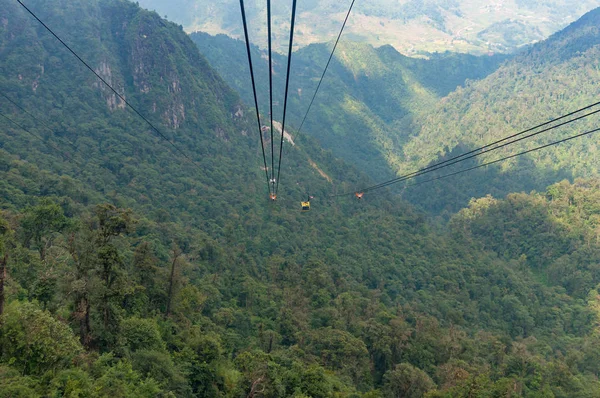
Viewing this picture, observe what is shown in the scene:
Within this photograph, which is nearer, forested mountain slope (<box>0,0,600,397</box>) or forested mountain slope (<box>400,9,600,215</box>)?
forested mountain slope (<box>0,0,600,397</box>)

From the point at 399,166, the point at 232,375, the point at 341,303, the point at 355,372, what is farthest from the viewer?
Answer: the point at 399,166

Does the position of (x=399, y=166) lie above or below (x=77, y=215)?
above

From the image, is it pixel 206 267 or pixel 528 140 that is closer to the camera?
pixel 206 267

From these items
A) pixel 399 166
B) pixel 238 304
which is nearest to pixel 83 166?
pixel 238 304

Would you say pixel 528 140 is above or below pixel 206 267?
above

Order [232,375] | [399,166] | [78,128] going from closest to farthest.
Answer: [232,375], [78,128], [399,166]

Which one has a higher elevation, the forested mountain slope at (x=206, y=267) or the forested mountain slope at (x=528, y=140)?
the forested mountain slope at (x=528, y=140)

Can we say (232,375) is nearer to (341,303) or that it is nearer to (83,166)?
(341,303)

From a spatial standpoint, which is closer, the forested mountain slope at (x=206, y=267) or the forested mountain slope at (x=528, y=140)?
the forested mountain slope at (x=206, y=267)
